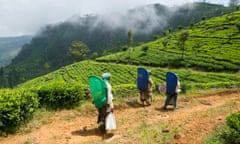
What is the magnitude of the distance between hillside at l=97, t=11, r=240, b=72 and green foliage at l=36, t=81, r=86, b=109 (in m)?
39.8

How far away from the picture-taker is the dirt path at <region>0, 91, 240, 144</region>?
27.0ft

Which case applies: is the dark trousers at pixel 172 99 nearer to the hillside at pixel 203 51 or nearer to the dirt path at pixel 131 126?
the dirt path at pixel 131 126

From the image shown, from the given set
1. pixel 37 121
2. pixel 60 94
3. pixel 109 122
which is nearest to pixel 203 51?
pixel 60 94

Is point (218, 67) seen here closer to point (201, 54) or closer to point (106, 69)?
point (201, 54)

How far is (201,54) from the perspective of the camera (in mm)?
57031

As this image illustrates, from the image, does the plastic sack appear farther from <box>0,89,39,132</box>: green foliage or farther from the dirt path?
<box>0,89,39,132</box>: green foliage

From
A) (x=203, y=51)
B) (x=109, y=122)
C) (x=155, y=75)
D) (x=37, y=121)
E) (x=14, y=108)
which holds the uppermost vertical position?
(x=203, y=51)

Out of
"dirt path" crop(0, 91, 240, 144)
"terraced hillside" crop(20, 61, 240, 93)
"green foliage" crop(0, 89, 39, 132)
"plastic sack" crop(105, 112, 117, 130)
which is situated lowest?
"terraced hillside" crop(20, 61, 240, 93)

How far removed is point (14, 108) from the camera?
30.0 ft

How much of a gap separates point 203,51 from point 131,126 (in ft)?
171

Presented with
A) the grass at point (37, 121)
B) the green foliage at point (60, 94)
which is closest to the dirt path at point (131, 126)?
the grass at point (37, 121)

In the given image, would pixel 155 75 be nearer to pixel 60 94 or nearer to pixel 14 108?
pixel 60 94

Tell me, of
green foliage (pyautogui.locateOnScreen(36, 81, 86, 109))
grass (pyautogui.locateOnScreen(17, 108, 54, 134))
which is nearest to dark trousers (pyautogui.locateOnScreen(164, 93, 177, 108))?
green foliage (pyautogui.locateOnScreen(36, 81, 86, 109))

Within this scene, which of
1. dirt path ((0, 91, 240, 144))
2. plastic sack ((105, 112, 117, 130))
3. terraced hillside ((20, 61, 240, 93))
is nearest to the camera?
dirt path ((0, 91, 240, 144))
